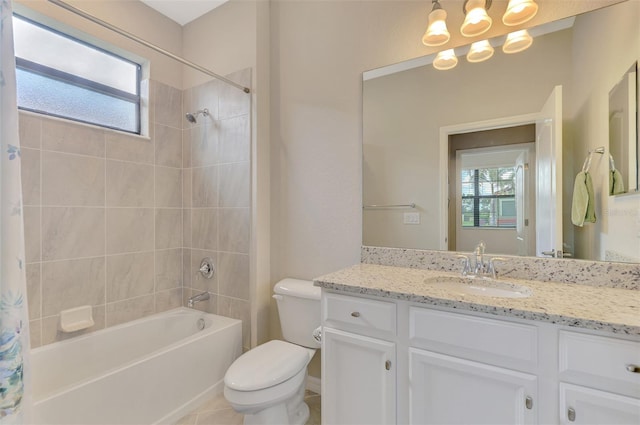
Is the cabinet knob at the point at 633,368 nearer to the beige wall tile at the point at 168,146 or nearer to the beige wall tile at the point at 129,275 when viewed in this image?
the beige wall tile at the point at 129,275

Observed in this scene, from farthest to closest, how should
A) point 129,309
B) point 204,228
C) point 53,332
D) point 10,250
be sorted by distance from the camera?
point 204,228, point 129,309, point 53,332, point 10,250

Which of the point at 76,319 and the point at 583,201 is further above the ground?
the point at 583,201

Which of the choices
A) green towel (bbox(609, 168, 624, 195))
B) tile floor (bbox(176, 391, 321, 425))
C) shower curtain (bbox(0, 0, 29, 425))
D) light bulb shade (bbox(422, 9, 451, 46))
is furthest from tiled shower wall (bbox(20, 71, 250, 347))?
green towel (bbox(609, 168, 624, 195))

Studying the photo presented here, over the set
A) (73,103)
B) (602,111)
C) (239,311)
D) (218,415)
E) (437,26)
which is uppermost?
(437,26)

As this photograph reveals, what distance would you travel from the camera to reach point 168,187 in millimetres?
2344

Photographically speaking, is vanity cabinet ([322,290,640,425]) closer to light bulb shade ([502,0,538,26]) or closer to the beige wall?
the beige wall

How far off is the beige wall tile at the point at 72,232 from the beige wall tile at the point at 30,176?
8 centimetres

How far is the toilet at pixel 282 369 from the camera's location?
1.35 m

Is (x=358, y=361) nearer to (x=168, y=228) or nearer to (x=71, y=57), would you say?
(x=168, y=228)

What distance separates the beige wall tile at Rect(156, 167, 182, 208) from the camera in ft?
7.49

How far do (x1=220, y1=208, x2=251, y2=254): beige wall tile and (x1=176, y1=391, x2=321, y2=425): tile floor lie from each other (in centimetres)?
95

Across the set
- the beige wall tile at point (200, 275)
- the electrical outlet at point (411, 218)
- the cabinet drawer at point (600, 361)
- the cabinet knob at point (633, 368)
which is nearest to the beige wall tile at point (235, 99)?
the beige wall tile at point (200, 275)

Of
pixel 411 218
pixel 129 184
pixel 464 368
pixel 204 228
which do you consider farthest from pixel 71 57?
pixel 464 368

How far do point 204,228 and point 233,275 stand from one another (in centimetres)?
48
